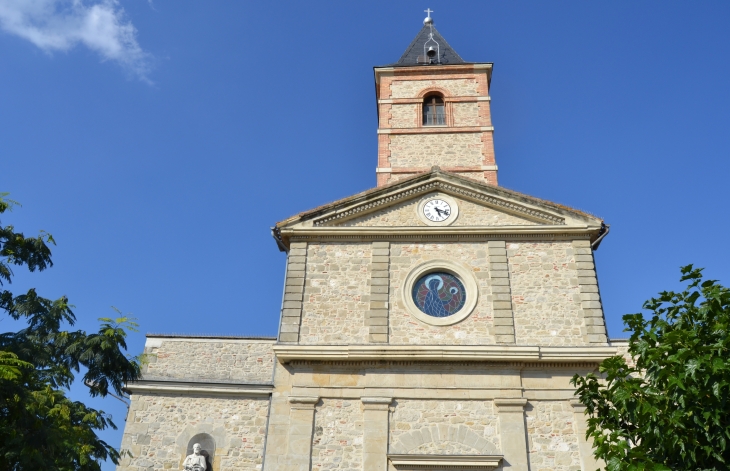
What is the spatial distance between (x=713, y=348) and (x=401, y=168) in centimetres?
1239

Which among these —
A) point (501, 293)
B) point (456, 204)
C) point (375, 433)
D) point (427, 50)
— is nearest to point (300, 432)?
point (375, 433)

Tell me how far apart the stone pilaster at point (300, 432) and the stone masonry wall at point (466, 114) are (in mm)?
10679

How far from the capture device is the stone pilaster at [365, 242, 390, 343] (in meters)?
13.8

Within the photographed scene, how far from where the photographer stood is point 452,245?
1498 cm

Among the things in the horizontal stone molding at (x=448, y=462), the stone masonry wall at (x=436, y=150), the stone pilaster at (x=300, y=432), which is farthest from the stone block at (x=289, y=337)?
the stone masonry wall at (x=436, y=150)

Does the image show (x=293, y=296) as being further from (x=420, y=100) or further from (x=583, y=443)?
(x=420, y=100)

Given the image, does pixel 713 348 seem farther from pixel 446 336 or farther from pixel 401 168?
pixel 401 168

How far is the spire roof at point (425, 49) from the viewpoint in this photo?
2264 centimetres

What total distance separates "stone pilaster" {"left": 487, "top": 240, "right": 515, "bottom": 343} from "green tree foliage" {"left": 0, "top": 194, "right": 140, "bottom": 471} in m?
7.26

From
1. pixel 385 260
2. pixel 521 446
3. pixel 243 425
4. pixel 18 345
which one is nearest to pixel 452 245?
pixel 385 260

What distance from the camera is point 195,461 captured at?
13188 mm

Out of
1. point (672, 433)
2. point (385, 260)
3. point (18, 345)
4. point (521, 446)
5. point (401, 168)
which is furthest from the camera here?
point (401, 168)

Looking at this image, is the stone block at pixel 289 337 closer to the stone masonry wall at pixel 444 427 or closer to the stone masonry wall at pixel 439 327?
the stone masonry wall at pixel 439 327

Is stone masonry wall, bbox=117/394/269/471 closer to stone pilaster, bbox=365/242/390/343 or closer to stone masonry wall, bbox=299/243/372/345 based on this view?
stone masonry wall, bbox=299/243/372/345
